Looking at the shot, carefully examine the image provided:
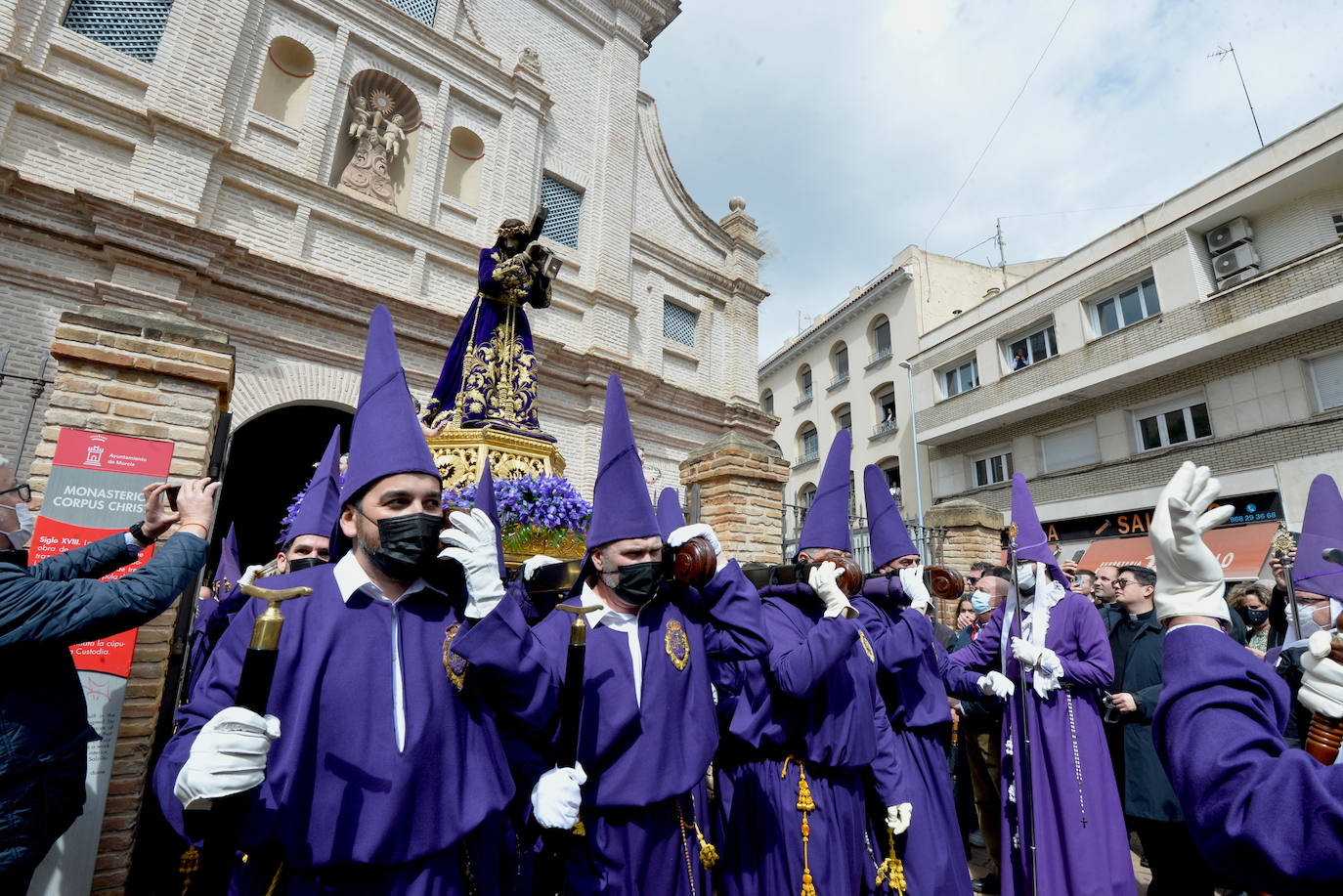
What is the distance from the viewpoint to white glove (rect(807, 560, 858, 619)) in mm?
3154

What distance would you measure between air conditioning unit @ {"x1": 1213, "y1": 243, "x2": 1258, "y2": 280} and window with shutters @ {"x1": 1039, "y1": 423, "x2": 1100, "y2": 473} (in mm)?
4148

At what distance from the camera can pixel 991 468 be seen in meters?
18.5

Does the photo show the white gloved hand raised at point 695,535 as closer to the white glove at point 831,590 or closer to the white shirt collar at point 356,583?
the white glove at point 831,590

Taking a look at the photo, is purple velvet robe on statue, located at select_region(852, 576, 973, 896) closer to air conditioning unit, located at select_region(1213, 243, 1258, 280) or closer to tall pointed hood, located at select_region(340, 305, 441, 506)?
tall pointed hood, located at select_region(340, 305, 441, 506)

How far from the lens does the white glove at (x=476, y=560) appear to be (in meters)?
2.00

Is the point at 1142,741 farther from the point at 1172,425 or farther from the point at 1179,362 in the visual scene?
the point at 1172,425

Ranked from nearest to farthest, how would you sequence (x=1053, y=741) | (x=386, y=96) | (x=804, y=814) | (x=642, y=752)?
(x=642, y=752) < (x=804, y=814) < (x=1053, y=741) < (x=386, y=96)

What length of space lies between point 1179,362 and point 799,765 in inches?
611

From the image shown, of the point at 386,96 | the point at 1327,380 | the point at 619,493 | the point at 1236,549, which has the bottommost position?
the point at 619,493

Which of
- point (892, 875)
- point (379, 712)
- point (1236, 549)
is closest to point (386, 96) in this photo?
point (379, 712)

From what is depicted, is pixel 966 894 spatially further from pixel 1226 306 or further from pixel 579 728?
pixel 1226 306

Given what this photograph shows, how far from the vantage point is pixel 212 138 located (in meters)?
7.72

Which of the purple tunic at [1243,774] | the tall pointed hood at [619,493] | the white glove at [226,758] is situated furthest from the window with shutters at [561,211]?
the purple tunic at [1243,774]

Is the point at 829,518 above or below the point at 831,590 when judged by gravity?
above
